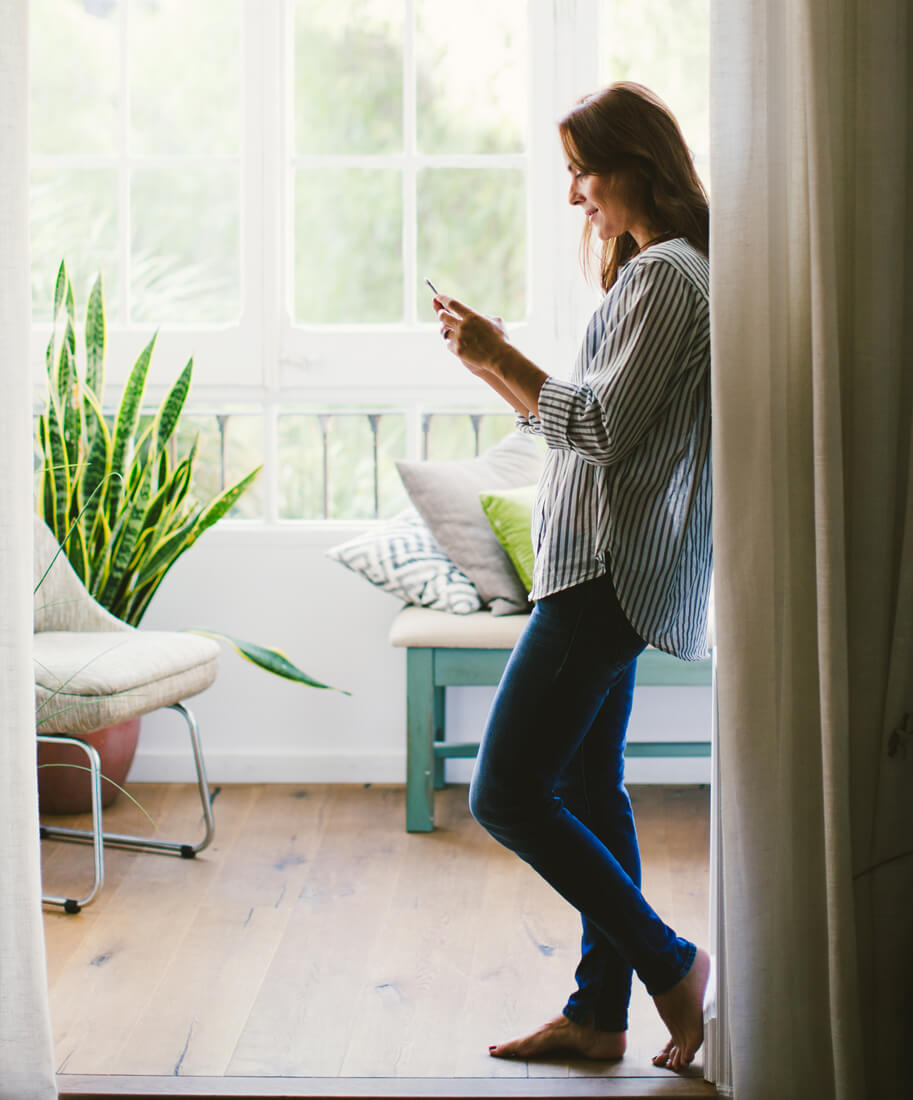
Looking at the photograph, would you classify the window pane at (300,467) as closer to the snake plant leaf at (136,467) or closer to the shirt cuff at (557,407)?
the snake plant leaf at (136,467)

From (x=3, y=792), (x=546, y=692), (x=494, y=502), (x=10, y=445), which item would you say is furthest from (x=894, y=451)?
(x=494, y=502)

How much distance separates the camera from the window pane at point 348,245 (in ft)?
11.2

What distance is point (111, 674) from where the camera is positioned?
2.58m

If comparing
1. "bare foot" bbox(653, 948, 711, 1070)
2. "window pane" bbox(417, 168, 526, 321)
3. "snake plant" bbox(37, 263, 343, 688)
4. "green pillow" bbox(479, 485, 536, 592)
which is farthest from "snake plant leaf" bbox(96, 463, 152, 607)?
"bare foot" bbox(653, 948, 711, 1070)

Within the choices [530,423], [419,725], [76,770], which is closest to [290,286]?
[419,725]

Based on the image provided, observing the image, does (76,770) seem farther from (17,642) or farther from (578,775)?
(578,775)

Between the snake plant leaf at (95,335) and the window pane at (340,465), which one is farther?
the window pane at (340,465)

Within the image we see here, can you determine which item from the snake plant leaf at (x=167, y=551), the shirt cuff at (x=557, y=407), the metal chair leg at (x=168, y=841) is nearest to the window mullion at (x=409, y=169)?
the snake plant leaf at (x=167, y=551)

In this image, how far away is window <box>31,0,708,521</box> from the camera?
3.34 m

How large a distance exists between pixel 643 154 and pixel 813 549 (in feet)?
1.94

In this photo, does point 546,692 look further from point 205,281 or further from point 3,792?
point 205,281

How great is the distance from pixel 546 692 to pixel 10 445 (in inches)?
32.0

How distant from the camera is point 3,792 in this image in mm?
1655

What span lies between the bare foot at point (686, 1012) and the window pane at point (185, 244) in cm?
235
